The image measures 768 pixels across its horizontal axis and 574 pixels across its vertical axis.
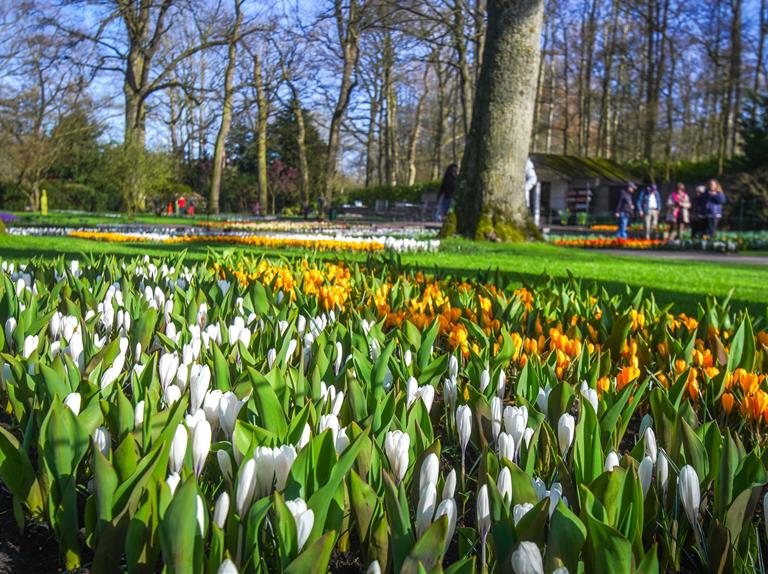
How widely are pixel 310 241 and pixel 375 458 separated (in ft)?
33.0

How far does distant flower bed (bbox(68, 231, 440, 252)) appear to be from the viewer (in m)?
10.6

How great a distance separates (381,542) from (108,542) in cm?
49

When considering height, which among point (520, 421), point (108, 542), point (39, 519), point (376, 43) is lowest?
point (39, 519)

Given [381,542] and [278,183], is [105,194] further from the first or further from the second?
[381,542]

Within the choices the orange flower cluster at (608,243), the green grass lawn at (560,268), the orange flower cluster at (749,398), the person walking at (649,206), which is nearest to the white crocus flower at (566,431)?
the orange flower cluster at (749,398)

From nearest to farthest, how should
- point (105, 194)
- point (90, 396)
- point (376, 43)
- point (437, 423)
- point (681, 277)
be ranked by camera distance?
point (90, 396), point (437, 423), point (681, 277), point (376, 43), point (105, 194)

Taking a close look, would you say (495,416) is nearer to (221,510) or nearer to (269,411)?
(269,411)

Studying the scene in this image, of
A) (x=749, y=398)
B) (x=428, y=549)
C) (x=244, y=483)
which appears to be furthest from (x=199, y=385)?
(x=749, y=398)

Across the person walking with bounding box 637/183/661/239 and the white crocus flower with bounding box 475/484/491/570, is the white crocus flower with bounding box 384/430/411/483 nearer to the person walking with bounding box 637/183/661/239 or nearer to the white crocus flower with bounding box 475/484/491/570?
the white crocus flower with bounding box 475/484/491/570

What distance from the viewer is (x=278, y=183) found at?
4381 cm

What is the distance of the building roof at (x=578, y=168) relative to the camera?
3253 centimetres

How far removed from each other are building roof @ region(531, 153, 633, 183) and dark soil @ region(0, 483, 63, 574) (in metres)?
31.9

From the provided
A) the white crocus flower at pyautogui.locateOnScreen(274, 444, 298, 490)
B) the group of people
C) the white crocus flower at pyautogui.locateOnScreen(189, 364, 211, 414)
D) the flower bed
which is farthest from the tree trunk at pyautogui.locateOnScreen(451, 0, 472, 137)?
the white crocus flower at pyautogui.locateOnScreen(274, 444, 298, 490)

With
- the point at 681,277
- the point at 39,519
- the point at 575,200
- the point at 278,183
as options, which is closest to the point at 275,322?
the point at 39,519
